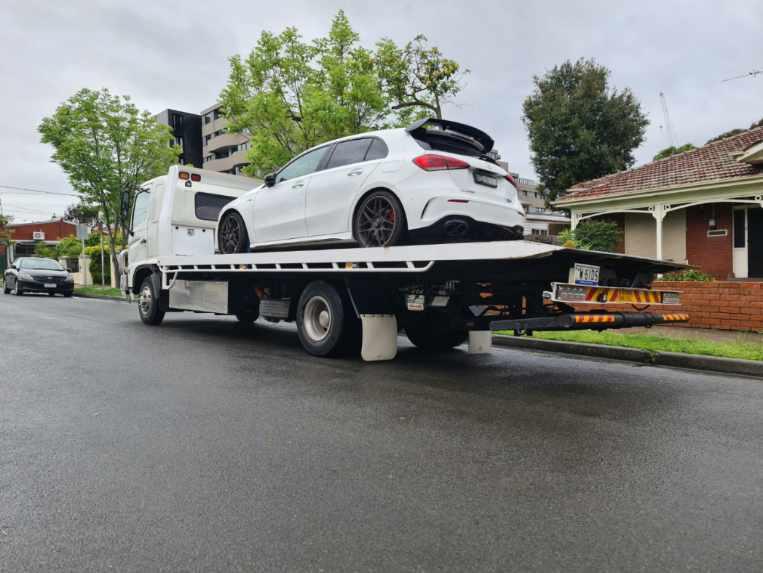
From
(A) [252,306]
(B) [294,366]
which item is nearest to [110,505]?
(B) [294,366]

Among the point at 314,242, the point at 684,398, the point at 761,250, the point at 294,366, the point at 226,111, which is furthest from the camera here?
the point at 226,111

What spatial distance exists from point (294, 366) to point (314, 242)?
1.57 m

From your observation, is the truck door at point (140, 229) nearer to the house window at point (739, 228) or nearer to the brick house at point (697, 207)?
the brick house at point (697, 207)

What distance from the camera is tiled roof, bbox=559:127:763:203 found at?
15328mm

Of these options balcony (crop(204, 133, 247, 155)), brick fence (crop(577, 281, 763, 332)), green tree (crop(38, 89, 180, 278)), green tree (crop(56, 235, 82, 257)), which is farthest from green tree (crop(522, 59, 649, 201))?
green tree (crop(56, 235, 82, 257))

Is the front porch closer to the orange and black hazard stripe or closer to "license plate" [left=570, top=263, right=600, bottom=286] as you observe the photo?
the orange and black hazard stripe

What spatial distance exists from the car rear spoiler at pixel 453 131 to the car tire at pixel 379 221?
780mm

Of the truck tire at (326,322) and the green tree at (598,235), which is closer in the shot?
the truck tire at (326,322)

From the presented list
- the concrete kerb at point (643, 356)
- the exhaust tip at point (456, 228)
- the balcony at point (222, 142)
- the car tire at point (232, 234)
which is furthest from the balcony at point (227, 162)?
the exhaust tip at point (456, 228)

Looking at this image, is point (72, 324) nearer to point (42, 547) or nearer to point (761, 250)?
point (42, 547)

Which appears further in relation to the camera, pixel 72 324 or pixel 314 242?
pixel 72 324

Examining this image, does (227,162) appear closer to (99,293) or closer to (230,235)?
(99,293)

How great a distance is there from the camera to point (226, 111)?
19.7 metres

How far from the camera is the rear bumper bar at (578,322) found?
17.8 feet
